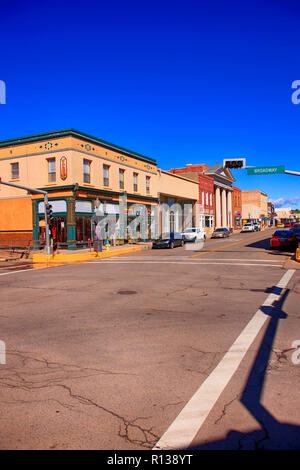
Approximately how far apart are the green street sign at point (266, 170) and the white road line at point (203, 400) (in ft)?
53.1

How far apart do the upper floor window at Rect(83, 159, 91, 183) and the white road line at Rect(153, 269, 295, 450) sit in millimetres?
24637

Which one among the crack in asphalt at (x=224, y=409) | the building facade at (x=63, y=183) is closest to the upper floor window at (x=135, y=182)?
the building facade at (x=63, y=183)

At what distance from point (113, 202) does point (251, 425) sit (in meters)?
30.0

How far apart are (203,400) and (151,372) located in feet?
3.24

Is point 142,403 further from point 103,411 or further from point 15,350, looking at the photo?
point 15,350

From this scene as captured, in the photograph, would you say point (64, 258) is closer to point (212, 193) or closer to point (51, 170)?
point (51, 170)

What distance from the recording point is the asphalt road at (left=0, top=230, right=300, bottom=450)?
3320 mm

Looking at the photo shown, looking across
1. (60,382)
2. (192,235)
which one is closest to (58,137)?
(192,235)

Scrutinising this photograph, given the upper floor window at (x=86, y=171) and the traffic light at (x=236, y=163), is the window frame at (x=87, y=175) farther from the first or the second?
the traffic light at (x=236, y=163)

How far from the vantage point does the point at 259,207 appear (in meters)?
104

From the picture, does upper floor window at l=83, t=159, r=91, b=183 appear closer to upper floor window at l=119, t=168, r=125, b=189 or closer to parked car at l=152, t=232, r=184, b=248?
upper floor window at l=119, t=168, r=125, b=189

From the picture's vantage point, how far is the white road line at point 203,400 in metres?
3.21

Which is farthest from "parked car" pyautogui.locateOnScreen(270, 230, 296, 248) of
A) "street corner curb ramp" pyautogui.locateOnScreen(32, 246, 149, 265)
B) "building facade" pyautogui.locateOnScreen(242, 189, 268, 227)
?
"building facade" pyautogui.locateOnScreen(242, 189, 268, 227)

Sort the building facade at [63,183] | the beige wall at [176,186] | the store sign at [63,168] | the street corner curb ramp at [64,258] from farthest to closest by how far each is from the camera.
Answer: the beige wall at [176,186] → the building facade at [63,183] → the store sign at [63,168] → the street corner curb ramp at [64,258]
